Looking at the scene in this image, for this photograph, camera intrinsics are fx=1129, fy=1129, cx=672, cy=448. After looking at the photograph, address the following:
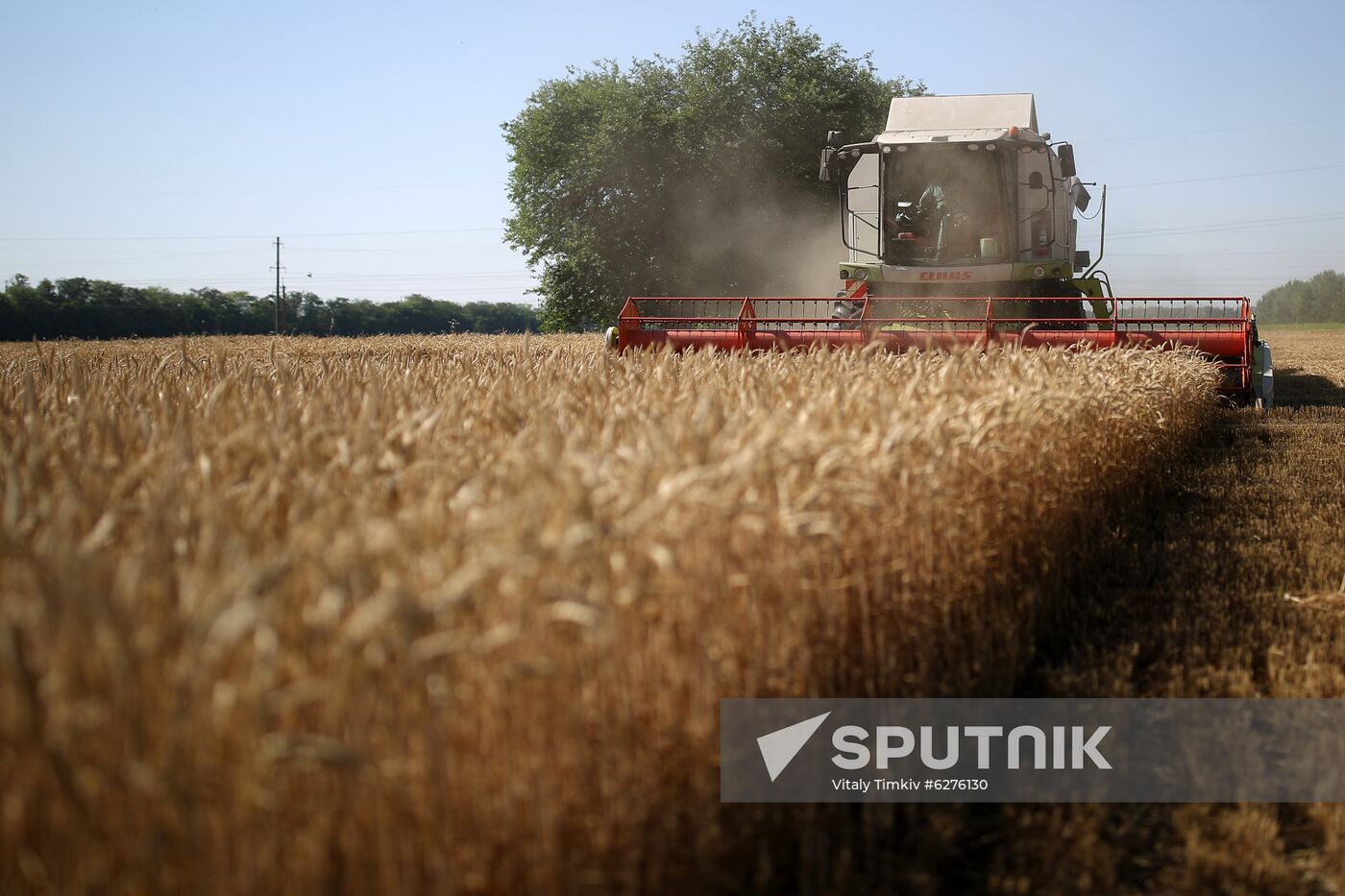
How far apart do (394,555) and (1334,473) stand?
23.9ft

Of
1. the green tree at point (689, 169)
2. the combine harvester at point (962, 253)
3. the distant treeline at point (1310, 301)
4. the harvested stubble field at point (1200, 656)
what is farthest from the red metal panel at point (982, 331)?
the distant treeline at point (1310, 301)

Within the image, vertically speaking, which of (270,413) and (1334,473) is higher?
(270,413)

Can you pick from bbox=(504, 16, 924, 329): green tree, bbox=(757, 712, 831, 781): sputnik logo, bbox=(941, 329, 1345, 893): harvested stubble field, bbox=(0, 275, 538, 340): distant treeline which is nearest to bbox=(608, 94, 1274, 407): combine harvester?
bbox=(941, 329, 1345, 893): harvested stubble field

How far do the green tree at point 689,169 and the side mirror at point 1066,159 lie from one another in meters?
13.2

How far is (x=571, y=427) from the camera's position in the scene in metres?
3.30

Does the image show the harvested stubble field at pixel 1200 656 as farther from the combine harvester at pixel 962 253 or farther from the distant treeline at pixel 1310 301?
the distant treeline at pixel 1310 301

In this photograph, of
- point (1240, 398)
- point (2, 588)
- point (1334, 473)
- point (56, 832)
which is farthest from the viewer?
point (1240, 398)

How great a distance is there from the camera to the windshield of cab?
37.7 feet

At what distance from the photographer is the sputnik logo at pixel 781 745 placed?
274 cm

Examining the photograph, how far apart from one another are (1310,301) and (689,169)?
400 ft

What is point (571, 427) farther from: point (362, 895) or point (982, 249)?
point (982, 249)

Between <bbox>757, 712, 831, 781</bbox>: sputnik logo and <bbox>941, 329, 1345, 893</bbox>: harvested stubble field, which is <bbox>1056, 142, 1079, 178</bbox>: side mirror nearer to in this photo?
<bbox>941, 329, 1345, 893</bbox>: harvested stubble field

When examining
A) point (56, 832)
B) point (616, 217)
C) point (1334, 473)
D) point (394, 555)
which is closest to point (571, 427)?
point (394, 555)

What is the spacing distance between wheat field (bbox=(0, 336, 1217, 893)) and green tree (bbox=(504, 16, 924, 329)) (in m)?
22.1
